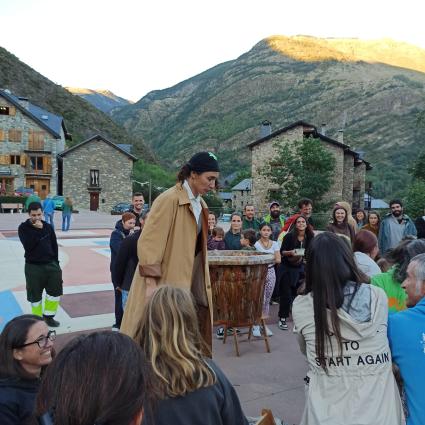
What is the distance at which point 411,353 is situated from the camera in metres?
2.22

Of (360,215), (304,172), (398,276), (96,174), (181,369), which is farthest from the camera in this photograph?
(96,174)

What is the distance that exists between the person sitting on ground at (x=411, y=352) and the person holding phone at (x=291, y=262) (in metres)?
3.51

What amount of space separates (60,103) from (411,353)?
83.0 metres

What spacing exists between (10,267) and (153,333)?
9.41 m

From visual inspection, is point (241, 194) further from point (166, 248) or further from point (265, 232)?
point (166, 248)

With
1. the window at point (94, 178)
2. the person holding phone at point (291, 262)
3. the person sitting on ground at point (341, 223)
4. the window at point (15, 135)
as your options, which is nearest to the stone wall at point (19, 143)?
the window at point (15, 135)

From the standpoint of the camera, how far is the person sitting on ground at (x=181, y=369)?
1671 mm

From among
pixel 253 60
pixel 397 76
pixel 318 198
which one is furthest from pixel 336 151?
pixel 253 60

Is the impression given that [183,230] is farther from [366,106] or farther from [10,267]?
[366,106]

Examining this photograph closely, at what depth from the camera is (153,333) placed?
1771 mm

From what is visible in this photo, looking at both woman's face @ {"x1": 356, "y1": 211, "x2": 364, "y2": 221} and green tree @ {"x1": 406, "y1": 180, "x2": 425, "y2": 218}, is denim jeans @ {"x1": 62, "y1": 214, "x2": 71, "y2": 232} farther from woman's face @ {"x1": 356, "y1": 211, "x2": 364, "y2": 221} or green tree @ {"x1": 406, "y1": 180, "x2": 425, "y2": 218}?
green tree @ {"x1": 406, "y1": 180, "x2": 425, "y2": 218}

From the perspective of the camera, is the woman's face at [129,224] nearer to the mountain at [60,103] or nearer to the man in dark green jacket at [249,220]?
the man in dark green jacket at [249,220]

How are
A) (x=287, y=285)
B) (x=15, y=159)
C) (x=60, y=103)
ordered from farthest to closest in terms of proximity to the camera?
(x=60, y=103) → (x=15, y=159) → (x=287, y=285)

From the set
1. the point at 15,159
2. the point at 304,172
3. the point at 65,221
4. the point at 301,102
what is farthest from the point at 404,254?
the point at 301,102
